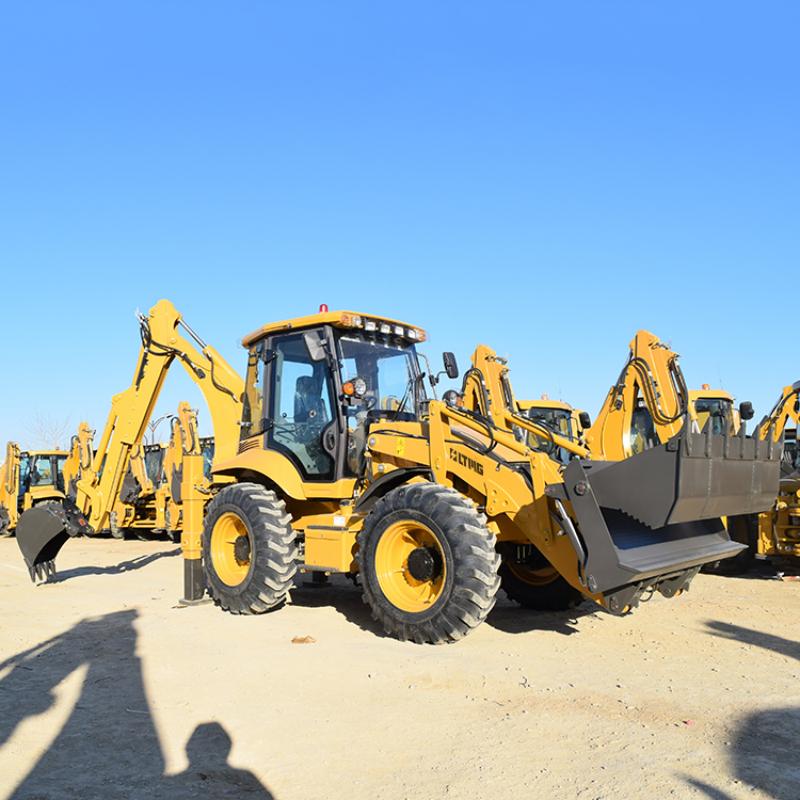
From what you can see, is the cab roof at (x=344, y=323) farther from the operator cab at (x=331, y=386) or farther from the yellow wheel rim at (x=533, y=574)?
the yellow wheel rim at (x=533, y=574)

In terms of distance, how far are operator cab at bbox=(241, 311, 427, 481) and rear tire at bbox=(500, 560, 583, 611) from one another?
1.83 m

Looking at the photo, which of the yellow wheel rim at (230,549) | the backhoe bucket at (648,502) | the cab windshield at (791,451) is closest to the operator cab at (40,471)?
the yellow wheel rim at (230,549)

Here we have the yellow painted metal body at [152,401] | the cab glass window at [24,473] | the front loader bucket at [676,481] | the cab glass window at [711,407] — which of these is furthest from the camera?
the cab glass window at [24,473]

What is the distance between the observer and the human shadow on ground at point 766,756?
3734 mm

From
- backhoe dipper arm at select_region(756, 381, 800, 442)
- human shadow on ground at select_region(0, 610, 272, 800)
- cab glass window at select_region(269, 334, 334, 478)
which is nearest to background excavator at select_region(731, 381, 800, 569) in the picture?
backhoe dipper arm at select_region(756, 381, 800, 442)

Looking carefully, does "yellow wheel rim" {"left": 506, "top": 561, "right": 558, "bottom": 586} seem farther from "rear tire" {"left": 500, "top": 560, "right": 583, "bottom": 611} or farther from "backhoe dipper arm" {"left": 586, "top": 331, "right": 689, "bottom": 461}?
"backhoe dipper arm" {"left": 586, "top": 331, "right": 689, "bottom": 461}

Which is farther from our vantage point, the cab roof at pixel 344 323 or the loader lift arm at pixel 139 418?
the loader lift arm at pixel 139 418

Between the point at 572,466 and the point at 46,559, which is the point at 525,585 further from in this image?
the point at 46,559

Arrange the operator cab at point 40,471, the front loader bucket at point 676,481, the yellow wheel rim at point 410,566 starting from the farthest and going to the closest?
the operator cab at point 40,471
the yellow wheel rim at point 410,566
the front loader bucket at point 676,481

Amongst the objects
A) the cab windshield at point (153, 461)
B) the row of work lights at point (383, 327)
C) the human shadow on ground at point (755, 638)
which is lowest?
the human shadow on ground at point (755, 638)

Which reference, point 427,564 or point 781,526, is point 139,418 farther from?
point 781,526

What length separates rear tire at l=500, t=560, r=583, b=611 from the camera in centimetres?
787

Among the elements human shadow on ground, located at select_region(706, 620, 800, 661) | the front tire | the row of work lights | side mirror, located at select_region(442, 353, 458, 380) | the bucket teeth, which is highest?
the row of work lights

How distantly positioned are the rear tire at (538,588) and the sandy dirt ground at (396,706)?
0.56ft
